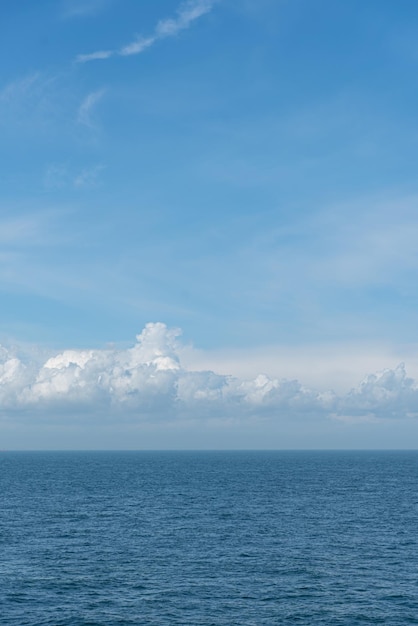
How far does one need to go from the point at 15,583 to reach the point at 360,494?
108 meters

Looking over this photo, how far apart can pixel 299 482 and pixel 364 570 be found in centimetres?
12585

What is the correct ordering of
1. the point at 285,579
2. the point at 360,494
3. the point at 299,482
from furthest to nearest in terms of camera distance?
the point at 299,482, the point at 360,494, the point at 285,579

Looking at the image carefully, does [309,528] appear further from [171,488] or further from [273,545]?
[171,488]

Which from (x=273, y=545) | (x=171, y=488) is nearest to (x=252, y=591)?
(x=273, y=545)

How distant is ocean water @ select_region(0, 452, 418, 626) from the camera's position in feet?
201

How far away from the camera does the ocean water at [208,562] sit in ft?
201

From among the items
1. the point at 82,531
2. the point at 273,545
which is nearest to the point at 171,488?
the point at 82,531

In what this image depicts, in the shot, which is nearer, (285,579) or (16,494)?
(285,579)

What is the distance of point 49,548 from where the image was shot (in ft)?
288

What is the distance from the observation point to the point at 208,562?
3152 inches

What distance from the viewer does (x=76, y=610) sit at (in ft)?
201

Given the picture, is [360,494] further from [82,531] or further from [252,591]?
[252,591]

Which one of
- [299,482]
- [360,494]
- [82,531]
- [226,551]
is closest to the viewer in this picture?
[226,551]

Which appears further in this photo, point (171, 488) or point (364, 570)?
point (171, 488)
